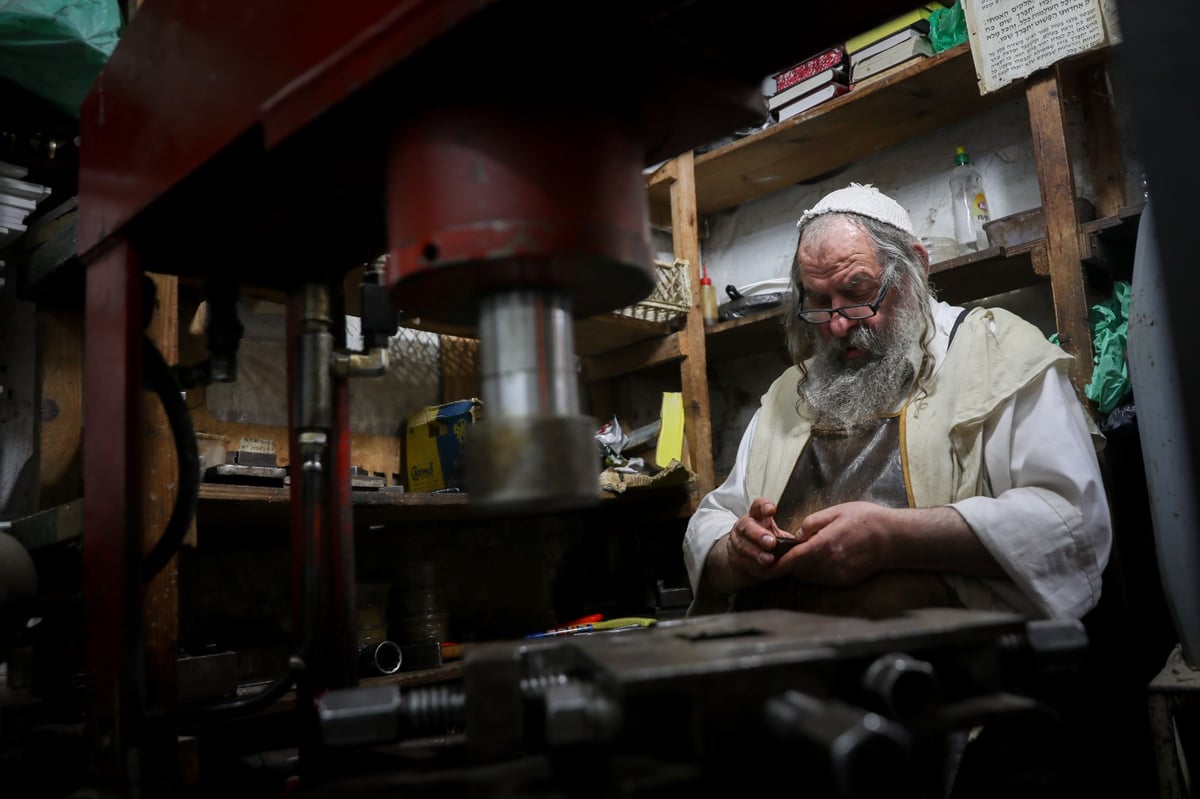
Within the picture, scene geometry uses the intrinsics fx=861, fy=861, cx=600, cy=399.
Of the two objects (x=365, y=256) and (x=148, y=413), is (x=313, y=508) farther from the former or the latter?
(x=148, y=413)

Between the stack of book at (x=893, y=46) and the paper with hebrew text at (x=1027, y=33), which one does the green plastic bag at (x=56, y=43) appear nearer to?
the stack of book at (x=893, y=46)

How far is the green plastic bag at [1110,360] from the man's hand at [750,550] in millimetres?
872

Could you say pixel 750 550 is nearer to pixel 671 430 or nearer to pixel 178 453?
pixel 671 430

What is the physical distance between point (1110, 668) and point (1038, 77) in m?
1.52

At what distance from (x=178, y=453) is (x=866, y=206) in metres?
1.79

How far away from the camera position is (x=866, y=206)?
7.32 ft

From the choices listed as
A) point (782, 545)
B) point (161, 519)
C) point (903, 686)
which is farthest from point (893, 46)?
point (903, 686)

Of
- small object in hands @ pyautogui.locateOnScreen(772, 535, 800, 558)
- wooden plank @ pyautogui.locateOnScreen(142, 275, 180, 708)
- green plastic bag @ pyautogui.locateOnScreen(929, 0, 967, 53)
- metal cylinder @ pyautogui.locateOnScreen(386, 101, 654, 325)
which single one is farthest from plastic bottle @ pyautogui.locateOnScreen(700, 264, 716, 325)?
metal cylinder @ pyautogui.locateOnScreen(386, 101, 654, 325)

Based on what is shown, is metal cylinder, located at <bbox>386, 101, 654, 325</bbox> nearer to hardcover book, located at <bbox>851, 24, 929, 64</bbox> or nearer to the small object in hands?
the small object in hands

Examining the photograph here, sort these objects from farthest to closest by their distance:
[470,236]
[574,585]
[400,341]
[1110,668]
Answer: [574,585] < [400,341] < [1110,668] < [470,236]

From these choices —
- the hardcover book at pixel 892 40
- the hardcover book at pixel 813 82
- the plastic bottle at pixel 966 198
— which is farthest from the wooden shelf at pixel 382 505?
the hardcover book at pixel 892 40

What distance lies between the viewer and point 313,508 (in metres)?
0.99

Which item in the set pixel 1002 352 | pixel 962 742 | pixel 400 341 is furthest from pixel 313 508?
pixel 400 341

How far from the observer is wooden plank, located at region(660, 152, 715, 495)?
9.09 feet
